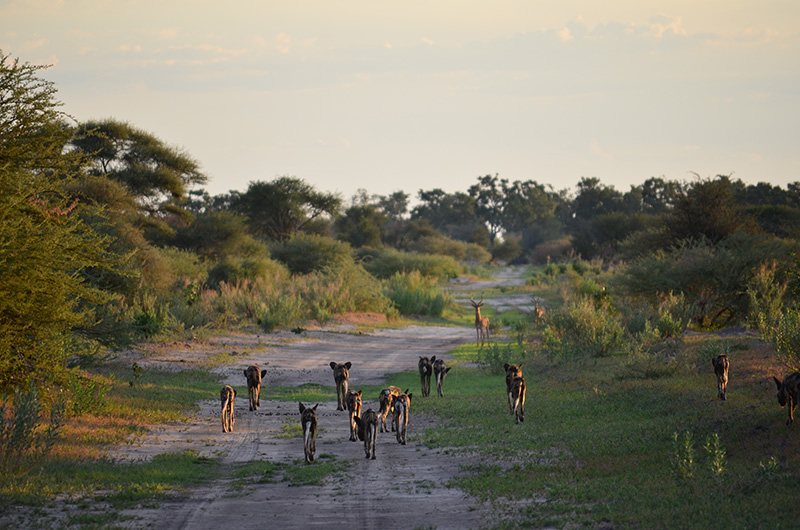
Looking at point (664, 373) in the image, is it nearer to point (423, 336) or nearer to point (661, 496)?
point (661, 496)

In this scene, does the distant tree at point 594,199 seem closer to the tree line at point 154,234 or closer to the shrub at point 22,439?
the tree line at point 154,234

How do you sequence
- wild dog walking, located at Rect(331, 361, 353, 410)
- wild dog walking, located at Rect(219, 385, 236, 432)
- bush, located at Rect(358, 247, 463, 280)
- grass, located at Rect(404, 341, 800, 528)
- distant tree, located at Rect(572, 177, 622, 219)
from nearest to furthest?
1. grass, located at Rect(404, 341, 800, 528)
2. wild dog walking, located at Rect(219, 385, 236, 432)
3. wild dog walking, located at Rect(331, 361, 353, 410)
4. bush, located at Rect(358, 247, 463, 280)
5. distant tree, located at Rect(572, 177, 622, 219)

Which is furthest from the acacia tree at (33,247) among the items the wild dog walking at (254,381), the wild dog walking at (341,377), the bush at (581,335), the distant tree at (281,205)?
the distant tree at (281,205)

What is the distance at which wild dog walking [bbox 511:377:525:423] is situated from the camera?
11617 mm

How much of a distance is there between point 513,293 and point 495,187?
266 feet

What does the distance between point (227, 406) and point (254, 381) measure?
162 centimetres

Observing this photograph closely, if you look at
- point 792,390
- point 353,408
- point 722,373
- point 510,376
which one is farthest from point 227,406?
point 792,390

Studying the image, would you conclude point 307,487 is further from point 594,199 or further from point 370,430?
point 594,199

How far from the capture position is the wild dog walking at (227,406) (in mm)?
→ 11742

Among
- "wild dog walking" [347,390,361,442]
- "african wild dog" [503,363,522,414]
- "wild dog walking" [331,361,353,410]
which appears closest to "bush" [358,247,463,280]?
"wild dog walking" [331,361,353,410]

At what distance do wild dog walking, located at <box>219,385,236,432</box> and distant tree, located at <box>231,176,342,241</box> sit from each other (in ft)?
153

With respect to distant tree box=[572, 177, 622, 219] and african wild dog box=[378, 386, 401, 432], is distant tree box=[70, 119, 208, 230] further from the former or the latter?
distant tree box=[572, 177, 622, 219]

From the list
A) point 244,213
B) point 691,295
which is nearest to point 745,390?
point 691,295

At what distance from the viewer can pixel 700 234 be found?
3041 centimetres
